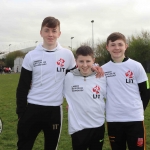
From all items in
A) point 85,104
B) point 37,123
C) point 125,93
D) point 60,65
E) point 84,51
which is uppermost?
point 84,51

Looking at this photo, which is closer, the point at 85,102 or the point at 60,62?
the point at 85,102

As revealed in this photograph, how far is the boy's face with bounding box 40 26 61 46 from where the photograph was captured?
334 cm

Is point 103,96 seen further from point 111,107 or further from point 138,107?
point 138,107

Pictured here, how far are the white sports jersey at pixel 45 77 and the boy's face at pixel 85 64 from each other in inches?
9.7

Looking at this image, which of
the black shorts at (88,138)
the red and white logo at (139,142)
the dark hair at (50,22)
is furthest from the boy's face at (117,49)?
the red and white logo at (139,142)

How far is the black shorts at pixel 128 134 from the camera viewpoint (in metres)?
3.22

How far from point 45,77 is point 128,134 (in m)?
1.32

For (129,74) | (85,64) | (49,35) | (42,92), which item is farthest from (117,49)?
(42,92)

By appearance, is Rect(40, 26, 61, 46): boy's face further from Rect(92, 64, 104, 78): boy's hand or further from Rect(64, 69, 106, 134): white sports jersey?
Rect(92, 64, 104, 78): boy's hand

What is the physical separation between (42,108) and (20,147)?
60cm

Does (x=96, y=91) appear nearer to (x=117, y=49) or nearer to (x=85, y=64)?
(x=85, y=64)

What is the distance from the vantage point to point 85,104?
10.7 feet

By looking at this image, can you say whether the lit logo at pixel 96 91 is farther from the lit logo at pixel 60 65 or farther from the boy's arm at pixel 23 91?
the boy's arm at pixel 23 91

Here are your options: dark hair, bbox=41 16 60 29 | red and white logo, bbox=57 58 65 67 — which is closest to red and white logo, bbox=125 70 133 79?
red and white logo, bbox=57 58 65 67
